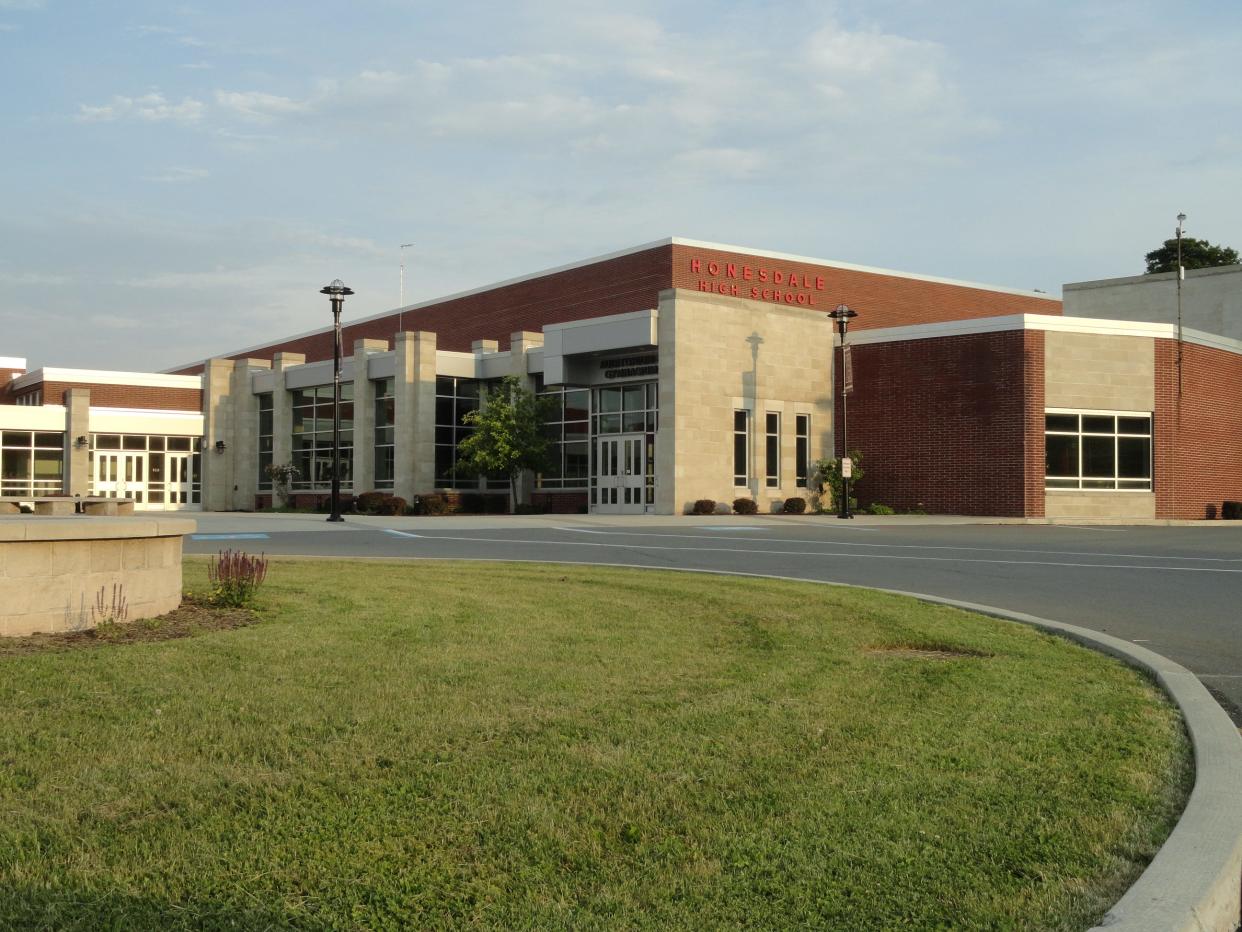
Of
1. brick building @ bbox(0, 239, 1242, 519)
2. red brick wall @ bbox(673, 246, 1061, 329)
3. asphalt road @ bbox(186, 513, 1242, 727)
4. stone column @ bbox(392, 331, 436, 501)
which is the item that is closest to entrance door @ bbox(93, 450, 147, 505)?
brick building @ bbox(0, 239, 1242, 519)

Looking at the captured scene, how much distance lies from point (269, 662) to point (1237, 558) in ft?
57.4

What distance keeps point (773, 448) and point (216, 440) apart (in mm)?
27538

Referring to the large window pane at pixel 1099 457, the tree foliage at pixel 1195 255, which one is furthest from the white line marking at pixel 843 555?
the tree foliage at pixel 1195 255

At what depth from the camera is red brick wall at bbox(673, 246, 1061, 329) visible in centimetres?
4915

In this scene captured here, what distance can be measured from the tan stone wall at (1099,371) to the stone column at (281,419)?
3222 centimetres

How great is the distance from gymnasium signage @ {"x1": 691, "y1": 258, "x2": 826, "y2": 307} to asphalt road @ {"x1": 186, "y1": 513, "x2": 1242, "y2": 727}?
16322 millimetres

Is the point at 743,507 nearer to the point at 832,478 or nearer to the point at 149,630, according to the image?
the point at 832,478

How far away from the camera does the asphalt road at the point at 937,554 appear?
37.9 feet

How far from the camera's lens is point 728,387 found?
1558 inches

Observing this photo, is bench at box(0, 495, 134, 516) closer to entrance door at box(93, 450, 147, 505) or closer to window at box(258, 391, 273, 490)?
window at box(258, 391, 273, 490)

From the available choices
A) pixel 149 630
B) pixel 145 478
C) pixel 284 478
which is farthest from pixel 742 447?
pixel 149 630

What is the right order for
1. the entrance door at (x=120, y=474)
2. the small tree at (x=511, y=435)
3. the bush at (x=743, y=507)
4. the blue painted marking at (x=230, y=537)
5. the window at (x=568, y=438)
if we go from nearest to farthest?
the blue painted marking at (x=230, y=537)
the bush at (x=743, y=507)
the small tree at (x=511, y=435)
the window at (x=568, y=438)
the entrance door at (x=120, y=474)

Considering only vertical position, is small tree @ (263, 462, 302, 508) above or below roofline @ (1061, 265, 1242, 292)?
below

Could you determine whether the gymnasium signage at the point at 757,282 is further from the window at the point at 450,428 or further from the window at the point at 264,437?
the window at the point at 264,437
